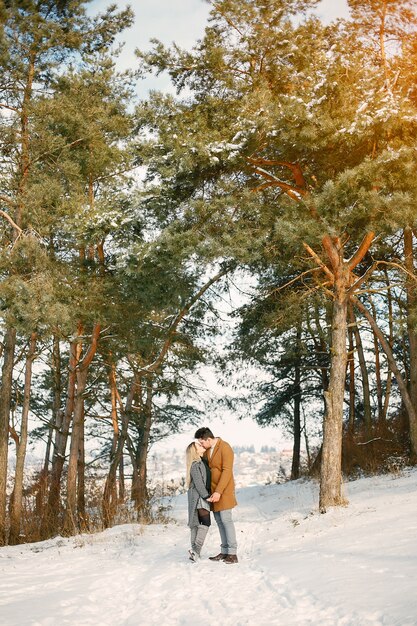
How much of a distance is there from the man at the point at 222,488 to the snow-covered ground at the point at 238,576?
0.67 feet

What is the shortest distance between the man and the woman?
94mm

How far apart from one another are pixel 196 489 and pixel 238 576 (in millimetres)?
1318

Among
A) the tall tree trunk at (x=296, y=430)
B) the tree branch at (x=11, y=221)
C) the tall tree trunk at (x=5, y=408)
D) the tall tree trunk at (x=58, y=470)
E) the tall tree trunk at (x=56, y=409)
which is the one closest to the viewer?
the tree branch at (x=11, y=221)

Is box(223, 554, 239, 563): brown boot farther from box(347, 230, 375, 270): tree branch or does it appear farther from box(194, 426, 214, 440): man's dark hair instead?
box(347, 230, 375, 270): tree branch

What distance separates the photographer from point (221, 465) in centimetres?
697

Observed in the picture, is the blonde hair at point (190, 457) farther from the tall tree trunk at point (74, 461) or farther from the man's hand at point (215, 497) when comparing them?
the tall tree trunk at point (74, 461)

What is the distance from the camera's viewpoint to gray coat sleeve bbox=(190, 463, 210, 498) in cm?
691

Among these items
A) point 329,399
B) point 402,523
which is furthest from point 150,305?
→ point 402,523

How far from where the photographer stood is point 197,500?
6945mm

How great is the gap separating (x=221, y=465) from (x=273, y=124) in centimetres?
618

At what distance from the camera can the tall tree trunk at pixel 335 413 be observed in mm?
10500

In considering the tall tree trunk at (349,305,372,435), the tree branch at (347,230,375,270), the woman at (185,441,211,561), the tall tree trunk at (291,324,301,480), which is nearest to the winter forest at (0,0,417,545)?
the tree branch at (347,230,375,270)

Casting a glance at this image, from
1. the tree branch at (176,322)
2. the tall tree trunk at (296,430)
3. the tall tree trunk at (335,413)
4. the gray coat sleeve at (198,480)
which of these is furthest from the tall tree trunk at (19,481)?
the tall tree trunk at (296,430)

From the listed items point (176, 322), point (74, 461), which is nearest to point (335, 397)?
point (176, 322)
